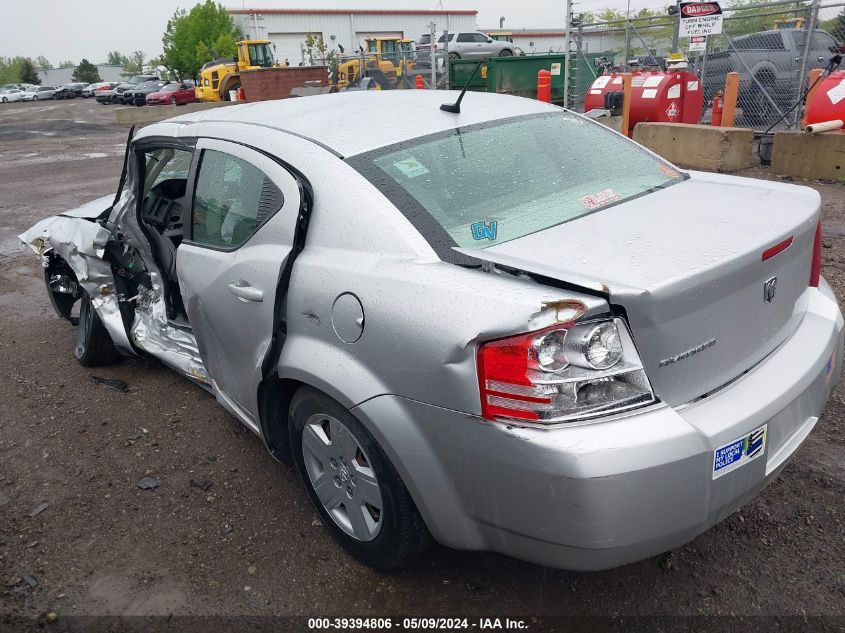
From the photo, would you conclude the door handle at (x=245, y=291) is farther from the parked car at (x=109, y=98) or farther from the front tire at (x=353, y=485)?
the parked car at (x=109, y=98)

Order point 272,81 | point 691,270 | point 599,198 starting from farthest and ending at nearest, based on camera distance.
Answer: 1. point 272,81
2. point 599,198
3. point 691,270

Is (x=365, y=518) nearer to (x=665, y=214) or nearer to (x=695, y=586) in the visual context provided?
(x=695, y=586)

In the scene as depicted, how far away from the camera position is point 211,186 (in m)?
3.14

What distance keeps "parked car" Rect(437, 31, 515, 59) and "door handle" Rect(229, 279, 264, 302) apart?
29.2 m

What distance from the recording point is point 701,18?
1062 cm

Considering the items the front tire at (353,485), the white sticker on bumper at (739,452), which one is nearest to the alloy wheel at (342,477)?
the front tire at (353,485)

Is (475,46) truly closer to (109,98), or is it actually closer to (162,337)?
(109,98)

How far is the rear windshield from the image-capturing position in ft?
7.97

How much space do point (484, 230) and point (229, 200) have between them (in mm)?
1223

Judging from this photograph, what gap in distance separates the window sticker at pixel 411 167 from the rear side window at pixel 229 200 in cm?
47

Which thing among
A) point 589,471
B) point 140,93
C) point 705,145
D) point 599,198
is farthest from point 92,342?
point 140,93

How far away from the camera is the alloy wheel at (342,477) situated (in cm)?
242

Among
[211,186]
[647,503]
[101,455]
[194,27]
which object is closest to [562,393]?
[647,503]

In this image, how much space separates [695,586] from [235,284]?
2046mm
